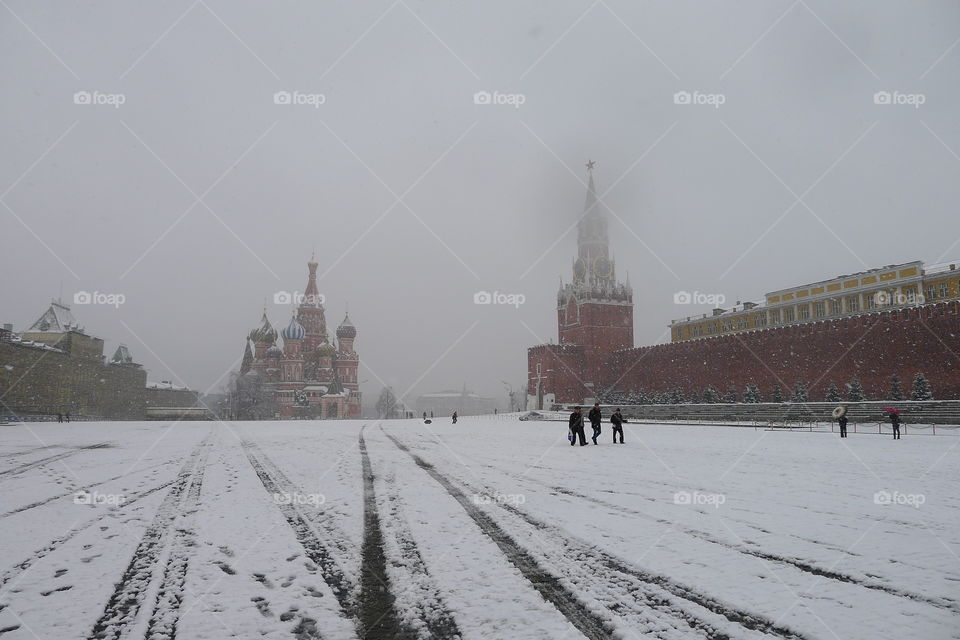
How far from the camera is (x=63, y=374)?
5581 cm

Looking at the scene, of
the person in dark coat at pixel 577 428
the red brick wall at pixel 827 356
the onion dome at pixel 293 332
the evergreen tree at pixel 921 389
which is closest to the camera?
the person in dark coat at pixel 577 428

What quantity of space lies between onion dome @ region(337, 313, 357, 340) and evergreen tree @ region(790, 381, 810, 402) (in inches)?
1932

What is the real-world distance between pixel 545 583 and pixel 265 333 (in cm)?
7249

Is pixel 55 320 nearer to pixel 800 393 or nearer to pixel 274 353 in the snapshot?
pixel 274 353

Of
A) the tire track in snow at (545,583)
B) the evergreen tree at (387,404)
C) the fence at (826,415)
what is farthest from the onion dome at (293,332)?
the tire track in snow at (545,583)

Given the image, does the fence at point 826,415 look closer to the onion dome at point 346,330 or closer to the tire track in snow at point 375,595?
the tire track in snow at point 375,595

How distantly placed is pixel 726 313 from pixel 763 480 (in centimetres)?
5460

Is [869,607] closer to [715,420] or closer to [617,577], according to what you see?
[617,577]

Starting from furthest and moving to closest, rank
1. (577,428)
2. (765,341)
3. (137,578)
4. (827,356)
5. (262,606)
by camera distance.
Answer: (765,341) < (827,356) < (577,428) < (137,578) < (262,606)

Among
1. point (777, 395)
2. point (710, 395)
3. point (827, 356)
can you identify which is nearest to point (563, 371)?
point (710, 395)

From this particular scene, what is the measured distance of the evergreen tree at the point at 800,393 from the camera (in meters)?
34.5

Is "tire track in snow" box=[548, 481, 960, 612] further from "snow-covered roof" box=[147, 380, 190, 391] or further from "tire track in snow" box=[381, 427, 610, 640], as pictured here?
"snow-covered roof" box=[147, 380, 190, 391]

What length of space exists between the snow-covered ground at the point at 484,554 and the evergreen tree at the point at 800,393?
2734 centimetres

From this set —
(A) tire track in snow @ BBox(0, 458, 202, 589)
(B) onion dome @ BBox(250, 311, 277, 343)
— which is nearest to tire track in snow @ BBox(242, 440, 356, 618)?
(A) tire track in snow @ BBox(0, 458, 202, 589)
